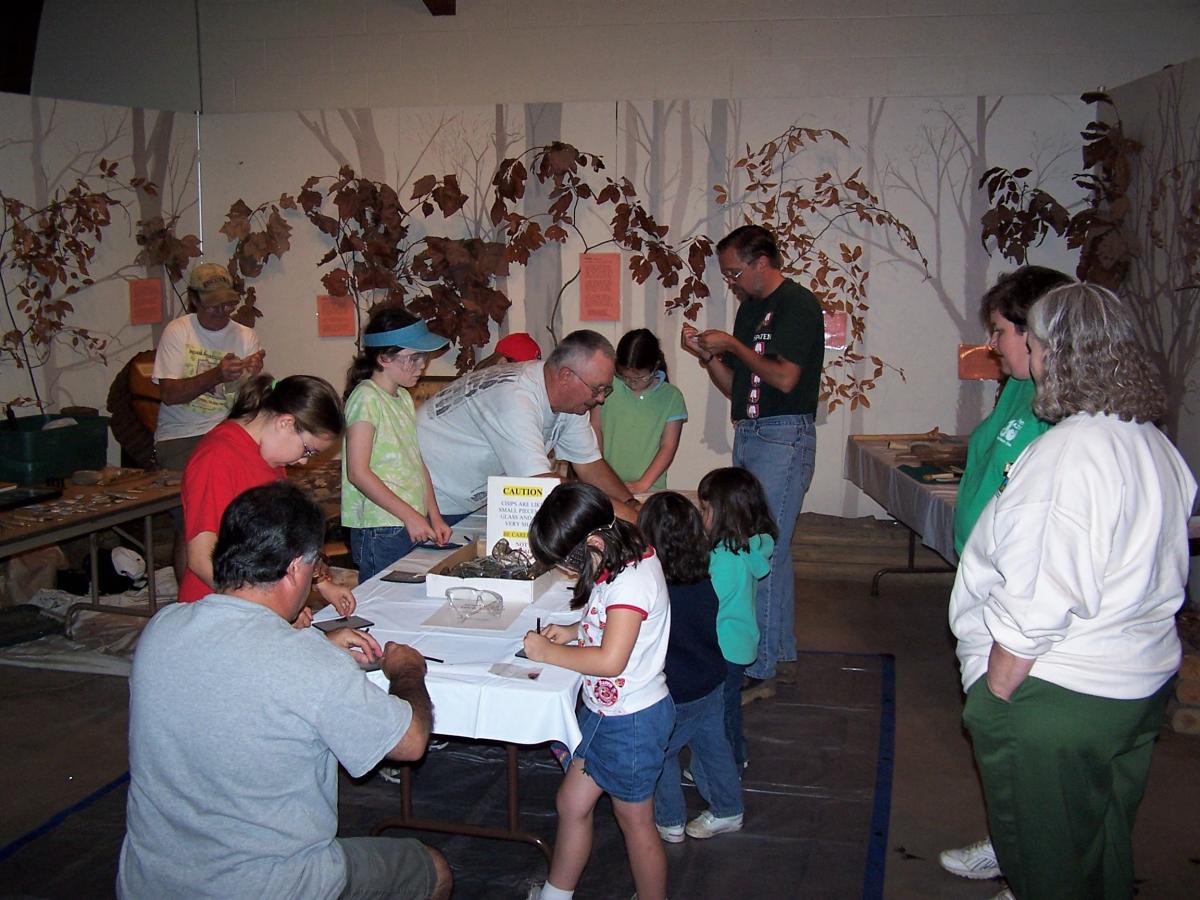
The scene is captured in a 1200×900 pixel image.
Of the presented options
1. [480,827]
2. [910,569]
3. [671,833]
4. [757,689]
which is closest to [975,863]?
[671,833]

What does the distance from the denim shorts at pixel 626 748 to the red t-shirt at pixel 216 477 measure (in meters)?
→ 0.92

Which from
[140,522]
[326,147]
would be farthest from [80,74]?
[140,522]

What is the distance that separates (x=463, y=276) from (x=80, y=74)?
312 centimetres

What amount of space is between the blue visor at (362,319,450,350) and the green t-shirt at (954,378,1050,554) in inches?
60.1

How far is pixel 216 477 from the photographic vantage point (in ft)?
7.52

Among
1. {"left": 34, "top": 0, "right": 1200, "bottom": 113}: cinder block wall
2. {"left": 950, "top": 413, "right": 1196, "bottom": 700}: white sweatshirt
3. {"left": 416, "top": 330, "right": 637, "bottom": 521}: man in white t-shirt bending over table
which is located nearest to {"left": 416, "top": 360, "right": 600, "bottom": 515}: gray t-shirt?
{"left": 416, "top": 330, "right": 637, "bottom": 521}: man in white t-shirt bending over table

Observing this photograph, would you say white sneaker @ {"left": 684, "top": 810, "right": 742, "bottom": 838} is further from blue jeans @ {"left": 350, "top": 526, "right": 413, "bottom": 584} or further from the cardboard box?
blue jeans @ {"left": 350, "top": 526, "right": 413, "bottom": 584}

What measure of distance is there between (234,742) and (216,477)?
91 cm

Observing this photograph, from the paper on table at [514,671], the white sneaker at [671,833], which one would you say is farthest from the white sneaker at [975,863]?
the paper on table at [514,671]

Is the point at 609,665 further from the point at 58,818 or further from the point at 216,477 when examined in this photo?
the point at 58,818

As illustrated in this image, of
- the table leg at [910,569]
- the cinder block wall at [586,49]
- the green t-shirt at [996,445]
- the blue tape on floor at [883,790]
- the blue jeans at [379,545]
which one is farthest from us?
the cinder block wall at [586,49]

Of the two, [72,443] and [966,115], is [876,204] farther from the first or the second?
[72,443]

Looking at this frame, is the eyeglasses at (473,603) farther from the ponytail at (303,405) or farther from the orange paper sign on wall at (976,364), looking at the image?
the orange paper sign on wall at (976,364)

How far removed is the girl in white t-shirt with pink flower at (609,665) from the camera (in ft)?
6.91
